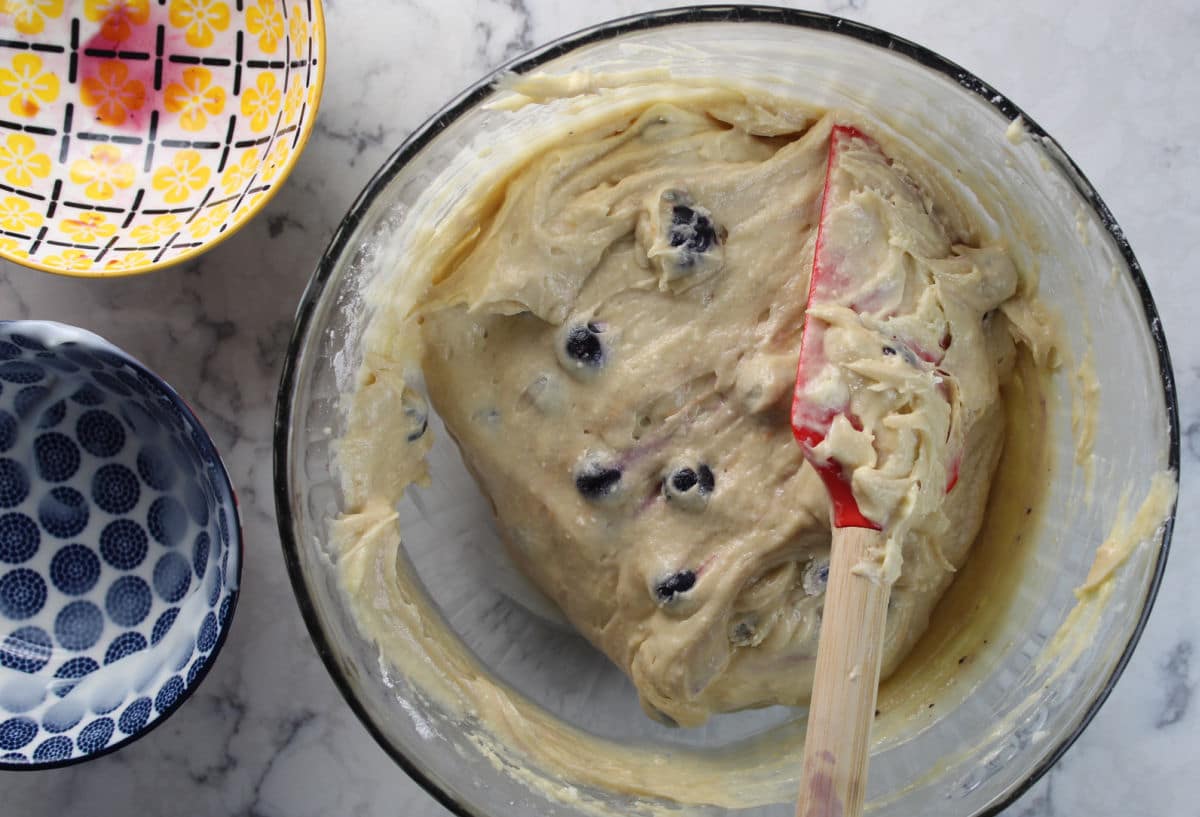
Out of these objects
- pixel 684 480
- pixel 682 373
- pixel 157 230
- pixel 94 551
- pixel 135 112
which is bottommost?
pixel 94 551

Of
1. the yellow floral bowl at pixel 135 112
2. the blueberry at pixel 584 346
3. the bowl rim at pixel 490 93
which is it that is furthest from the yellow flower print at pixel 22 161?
the blueberry at pixel 584 346

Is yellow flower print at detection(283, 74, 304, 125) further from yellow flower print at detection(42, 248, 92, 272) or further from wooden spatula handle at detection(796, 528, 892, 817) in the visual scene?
wooden spatula handle at detection(796, 528, 892, 817)

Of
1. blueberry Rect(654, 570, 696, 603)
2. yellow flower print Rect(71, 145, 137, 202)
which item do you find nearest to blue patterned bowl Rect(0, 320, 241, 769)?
yellow flower print Rect(71, 145, 137, 202)

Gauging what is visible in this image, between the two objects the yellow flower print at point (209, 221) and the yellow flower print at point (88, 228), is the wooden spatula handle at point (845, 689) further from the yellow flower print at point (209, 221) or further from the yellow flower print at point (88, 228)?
the yellow flower print at point (88, 228)

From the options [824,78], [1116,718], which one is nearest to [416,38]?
[824,78]

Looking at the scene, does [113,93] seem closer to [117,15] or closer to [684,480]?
[117,15]

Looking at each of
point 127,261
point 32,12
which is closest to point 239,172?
point 127,261
